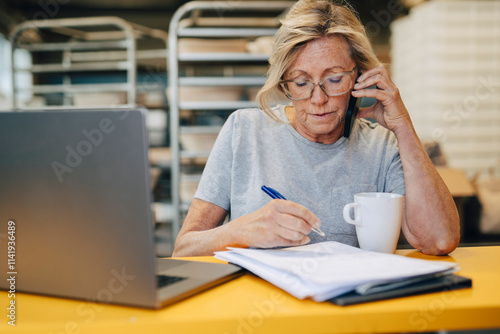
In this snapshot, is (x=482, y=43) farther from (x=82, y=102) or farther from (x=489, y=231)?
(x=82, y=102)

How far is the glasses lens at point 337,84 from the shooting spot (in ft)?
4.09

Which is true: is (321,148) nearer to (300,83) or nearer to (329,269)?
(300,83)

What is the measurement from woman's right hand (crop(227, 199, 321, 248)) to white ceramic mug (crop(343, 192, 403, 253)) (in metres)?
0.12

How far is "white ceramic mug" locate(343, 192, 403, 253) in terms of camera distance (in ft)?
3.08

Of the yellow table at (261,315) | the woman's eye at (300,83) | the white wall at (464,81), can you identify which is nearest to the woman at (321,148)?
the woman's eye at (300,83)

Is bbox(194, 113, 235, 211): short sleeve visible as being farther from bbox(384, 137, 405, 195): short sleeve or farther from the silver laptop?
the silver laptop

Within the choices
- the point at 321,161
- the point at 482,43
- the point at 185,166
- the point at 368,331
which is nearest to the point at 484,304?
the point at 368,331

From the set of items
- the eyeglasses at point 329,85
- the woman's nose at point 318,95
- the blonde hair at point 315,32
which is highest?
the blonde hair at point 315,32

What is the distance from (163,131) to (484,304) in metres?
4.76

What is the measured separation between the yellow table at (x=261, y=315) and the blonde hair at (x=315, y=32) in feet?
2.53

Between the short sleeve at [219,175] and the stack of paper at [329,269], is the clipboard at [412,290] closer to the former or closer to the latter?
the stack of paper at [329,269]

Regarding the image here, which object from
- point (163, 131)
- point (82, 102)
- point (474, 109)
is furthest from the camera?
point (163, 131)

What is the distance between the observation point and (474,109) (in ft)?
12.9

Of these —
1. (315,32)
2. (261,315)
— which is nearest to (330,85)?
(315,32)
